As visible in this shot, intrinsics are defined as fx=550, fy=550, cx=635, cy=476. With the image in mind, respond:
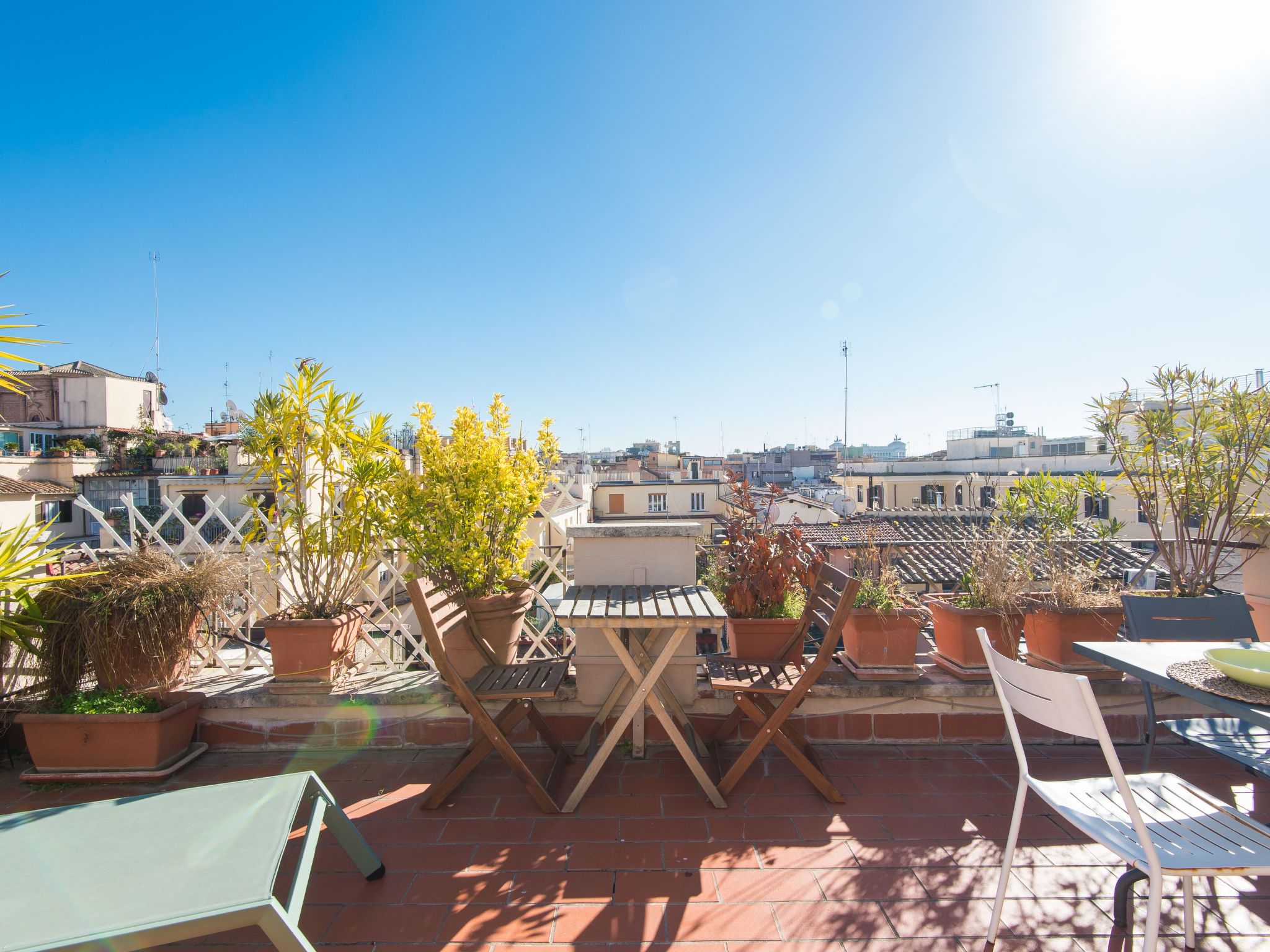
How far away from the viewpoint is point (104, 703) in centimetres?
244

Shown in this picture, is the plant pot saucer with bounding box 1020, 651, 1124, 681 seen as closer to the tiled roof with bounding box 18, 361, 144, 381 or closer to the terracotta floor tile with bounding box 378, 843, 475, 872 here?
the terracotta floor tile with bounding box 378, 843, 475, 872

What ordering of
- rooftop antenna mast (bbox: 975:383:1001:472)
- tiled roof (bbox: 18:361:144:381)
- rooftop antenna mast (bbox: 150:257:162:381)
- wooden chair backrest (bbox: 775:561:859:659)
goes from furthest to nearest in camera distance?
tiled roof (bbox: 18:361:144:381), rooftop antenna mast (bbox: 975:383:1001:472), rooftop antenna mast (bbox: 150:257:162:381), wooden chair backrest (bbox: 775:561:859:659)

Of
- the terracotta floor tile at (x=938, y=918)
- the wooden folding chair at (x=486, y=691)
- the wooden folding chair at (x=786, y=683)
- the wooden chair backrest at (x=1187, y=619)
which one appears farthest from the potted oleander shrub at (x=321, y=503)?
the wooden chair backrest at (x=1187, y=619)

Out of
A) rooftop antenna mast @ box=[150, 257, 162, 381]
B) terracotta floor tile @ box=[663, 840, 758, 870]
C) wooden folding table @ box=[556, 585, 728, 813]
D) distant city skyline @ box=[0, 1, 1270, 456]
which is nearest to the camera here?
terracotta floor tile @ box=[663, 840, 758, 870]

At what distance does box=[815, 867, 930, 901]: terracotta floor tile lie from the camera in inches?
68.1

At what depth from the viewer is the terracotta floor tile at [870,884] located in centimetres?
173

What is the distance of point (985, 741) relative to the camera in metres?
2.72

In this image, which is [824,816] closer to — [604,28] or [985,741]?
[985,741]

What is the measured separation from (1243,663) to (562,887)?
7.52 feet

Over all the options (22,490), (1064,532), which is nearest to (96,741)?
(1064,532)

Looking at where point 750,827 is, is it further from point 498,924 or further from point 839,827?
point 498,924

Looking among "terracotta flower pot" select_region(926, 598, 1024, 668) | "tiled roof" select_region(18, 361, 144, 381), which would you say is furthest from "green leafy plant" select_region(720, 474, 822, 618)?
"tiled roof" select_region(18, 361, 144, 381)

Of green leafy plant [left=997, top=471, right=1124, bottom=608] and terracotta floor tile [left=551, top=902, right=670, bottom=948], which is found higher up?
green leafy plant [left=997, top=471, right=1124, bottom=608]

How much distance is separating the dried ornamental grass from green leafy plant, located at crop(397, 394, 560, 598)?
102 cm
